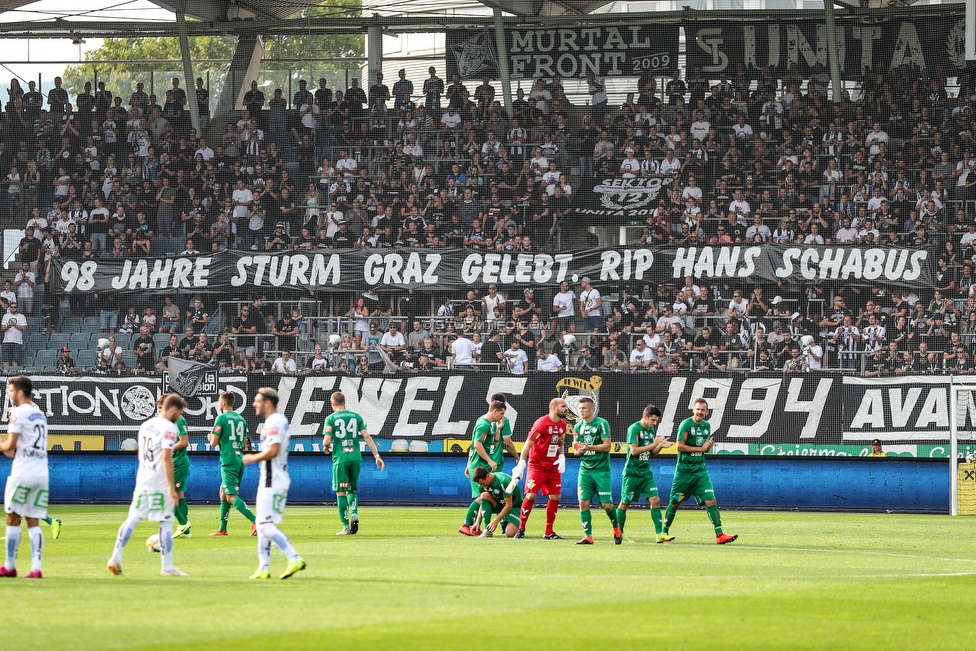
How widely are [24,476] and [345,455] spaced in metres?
8.18

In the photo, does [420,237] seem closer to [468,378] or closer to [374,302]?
[374,302]

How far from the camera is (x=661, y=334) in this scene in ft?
107

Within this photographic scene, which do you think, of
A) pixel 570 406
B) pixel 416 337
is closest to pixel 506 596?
pixel 570 406

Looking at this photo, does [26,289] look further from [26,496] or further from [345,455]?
[26,496]

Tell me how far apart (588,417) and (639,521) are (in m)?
7.11

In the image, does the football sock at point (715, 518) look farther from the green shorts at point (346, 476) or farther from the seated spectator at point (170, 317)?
the seated spectator at point (170, 317)

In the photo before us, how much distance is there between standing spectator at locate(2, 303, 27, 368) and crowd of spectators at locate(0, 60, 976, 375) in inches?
3.8

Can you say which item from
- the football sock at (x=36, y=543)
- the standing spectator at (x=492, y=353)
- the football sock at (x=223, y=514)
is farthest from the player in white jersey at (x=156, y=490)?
the standing spectator at (x=492, y=353)

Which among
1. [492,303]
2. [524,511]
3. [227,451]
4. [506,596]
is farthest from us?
[492,303]

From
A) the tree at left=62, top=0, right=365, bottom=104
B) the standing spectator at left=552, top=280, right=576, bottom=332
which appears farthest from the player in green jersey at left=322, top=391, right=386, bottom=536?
the tree at left=62, top=0, right=365, bottom=104

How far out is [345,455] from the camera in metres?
21.6

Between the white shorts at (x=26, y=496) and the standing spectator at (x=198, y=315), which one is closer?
the white shorts at (x=26, y=496)

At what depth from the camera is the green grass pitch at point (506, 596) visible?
10.3m

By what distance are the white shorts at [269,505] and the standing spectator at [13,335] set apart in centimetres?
2325
